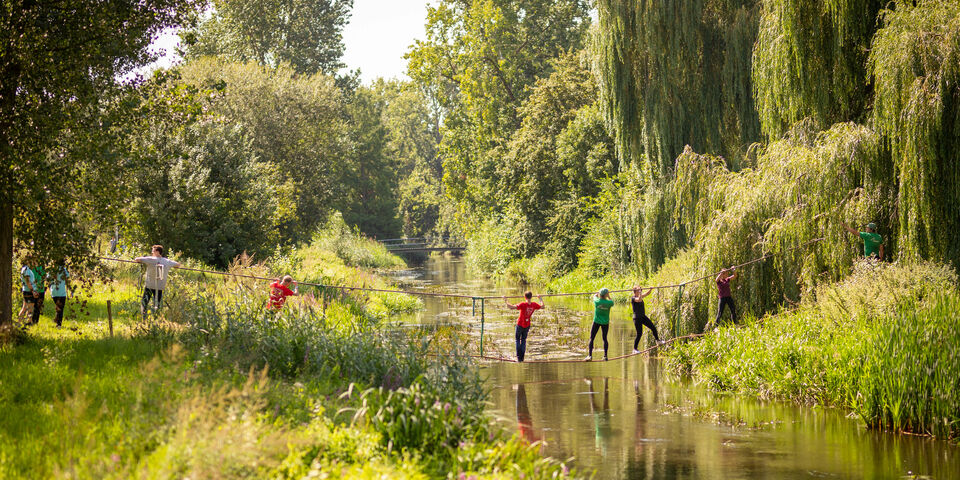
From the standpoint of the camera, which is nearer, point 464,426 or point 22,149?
point 464,426

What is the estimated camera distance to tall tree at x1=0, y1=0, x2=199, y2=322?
11.5m

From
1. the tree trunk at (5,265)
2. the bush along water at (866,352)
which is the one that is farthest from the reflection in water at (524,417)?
the tree trunk at (5,265)

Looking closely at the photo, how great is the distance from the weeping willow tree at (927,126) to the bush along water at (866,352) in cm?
60

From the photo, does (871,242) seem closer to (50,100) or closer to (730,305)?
(730,305)

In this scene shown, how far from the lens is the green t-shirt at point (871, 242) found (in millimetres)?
13766

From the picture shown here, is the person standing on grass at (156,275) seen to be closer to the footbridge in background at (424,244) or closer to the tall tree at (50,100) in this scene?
the tall tree at (50,100)

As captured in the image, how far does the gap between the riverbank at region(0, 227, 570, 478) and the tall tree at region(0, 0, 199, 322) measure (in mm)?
1617

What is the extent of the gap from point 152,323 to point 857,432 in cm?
1020

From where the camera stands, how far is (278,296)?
15.0 m

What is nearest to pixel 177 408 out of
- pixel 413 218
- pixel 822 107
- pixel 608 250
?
pixel 822 107

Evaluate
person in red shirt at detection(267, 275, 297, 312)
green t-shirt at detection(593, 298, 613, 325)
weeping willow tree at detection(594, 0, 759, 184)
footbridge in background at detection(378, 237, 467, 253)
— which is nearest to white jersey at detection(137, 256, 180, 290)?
person in red shirt at detection(267, 275, 297, 312)

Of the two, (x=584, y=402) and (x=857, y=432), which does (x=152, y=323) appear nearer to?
(x=584, y=402)

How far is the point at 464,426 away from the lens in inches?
344

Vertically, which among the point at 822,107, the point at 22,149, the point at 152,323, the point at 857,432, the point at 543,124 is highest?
the point at 543,124
